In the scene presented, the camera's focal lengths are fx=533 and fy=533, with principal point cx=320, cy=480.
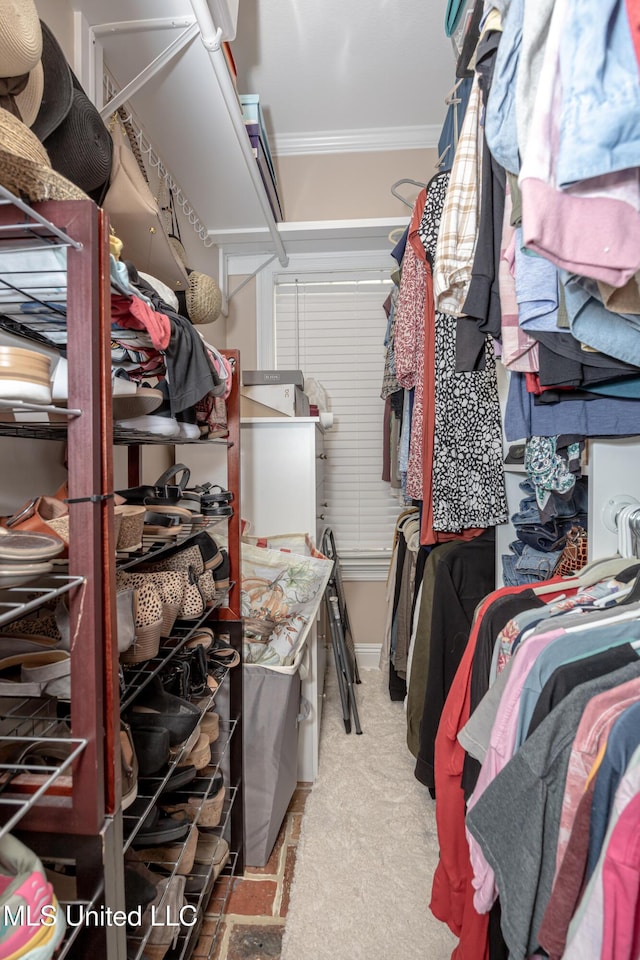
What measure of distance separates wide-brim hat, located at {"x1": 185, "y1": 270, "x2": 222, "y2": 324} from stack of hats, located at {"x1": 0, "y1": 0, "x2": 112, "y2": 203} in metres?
0.36

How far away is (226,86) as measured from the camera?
1395mm

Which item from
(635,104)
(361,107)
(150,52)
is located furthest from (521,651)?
(361,107)

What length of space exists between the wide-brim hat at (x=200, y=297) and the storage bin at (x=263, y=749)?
0.99 meters

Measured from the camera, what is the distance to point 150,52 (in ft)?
4.29

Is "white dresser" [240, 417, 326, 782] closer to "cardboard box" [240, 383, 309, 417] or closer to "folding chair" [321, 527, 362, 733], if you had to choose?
"cardboard box" [240, 383, 309, 417]

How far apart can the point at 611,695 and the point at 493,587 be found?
1.10 m

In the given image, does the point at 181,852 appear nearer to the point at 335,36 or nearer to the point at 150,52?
the point at 150,52

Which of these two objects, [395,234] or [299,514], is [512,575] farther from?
[395,234]

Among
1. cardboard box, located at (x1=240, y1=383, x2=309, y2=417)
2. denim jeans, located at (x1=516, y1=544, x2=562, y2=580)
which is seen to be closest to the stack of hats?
cardboard box, located at (x1=240, y1=383, x2=309, y2=417)

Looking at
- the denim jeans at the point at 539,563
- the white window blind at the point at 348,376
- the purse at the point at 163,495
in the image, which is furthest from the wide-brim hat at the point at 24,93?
the white window blind at the point at 348,376

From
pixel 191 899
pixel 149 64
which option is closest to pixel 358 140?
pixel 149 64

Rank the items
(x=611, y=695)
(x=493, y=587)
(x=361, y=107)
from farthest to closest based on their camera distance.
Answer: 1. (x=361, y=107)
2. (x=493, y=587)
3. (x=611, y=695)

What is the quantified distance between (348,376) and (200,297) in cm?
161

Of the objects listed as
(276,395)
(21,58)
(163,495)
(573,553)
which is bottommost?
(573,553)
